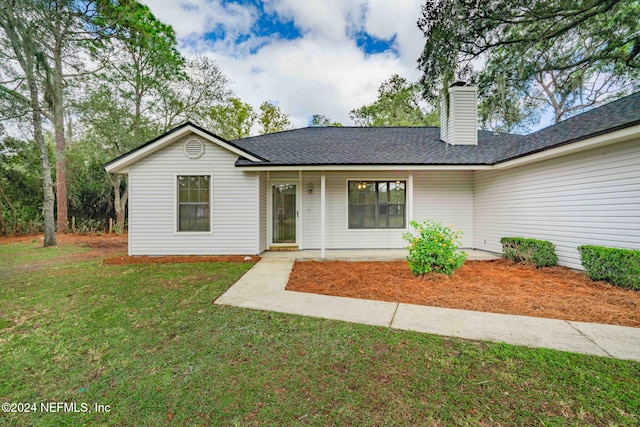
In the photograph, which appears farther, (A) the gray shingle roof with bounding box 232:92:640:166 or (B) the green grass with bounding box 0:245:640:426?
(A) the gray shingle roof with bounding box 232:92:640:166

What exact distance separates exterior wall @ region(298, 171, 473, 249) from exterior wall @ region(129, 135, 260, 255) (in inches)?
77.5

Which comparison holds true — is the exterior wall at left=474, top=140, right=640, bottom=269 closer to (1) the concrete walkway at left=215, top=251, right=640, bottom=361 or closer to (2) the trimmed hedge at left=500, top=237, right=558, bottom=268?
(2) the trimmed hedge at left=500, top=237, right=558, bottom=268

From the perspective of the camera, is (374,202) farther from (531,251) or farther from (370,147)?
(531,251)

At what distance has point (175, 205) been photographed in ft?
25.4

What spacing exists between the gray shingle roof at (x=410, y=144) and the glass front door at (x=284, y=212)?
1.21 metres

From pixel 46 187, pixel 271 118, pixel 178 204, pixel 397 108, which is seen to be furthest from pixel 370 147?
pixel 271 118

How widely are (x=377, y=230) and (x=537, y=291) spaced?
4901mm

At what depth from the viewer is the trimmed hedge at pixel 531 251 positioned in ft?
20.1

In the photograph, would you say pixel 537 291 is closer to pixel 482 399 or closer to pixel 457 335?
pixel 457 335

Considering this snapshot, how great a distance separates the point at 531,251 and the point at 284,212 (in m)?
6.68

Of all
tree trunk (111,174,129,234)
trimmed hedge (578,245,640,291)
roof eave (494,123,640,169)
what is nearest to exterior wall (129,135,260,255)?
roof eave (494,123,640,169)

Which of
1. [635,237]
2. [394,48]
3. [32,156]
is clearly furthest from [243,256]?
[32,156]

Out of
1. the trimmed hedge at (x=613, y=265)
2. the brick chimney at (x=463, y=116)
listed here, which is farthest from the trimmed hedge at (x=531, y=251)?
the brick chimney at (x=463, y=116)

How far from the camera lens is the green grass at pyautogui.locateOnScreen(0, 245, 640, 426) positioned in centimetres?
182
